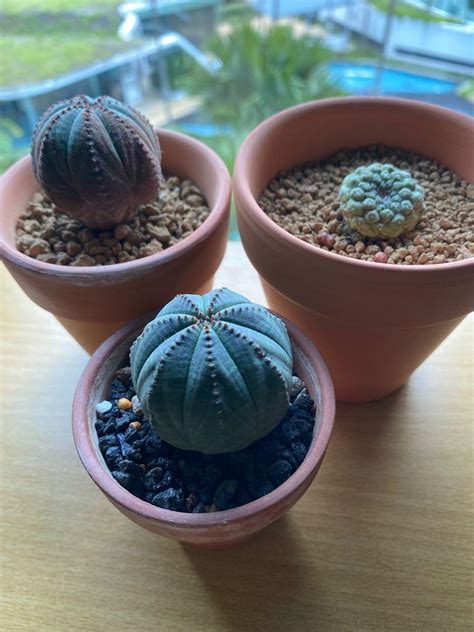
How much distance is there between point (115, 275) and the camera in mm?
728

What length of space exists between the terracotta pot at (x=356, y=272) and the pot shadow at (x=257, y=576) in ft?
0.83

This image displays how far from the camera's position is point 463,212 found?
0.82 metres

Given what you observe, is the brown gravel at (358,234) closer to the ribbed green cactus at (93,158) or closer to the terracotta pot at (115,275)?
the terracotta pot at (115,275)

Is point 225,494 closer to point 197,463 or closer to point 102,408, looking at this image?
point 197,463

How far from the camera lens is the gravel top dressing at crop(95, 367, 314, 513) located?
62 centimetres

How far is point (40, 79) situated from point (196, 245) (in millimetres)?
917

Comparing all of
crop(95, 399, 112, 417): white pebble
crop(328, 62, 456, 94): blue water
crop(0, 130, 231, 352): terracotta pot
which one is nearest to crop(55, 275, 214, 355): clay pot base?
crop(0, 130, 231, 352): terracotta pot

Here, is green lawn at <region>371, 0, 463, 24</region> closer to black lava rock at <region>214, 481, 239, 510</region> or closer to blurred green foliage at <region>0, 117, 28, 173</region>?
blurred green foliage at <region>0, 117, 28, 173</region>

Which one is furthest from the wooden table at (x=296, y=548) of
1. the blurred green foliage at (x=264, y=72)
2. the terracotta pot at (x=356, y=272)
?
the blurred green foliage at (x=264, y=72)

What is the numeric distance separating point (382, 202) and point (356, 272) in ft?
0.52

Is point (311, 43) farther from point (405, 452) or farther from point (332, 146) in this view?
point (405, 452)

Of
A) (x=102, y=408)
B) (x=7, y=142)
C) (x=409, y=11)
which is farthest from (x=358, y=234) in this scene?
(x=7, y=142)

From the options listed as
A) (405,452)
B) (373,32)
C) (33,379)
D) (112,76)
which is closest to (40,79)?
(112,76)

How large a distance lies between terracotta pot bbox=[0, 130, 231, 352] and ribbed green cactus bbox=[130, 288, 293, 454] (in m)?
0.14
